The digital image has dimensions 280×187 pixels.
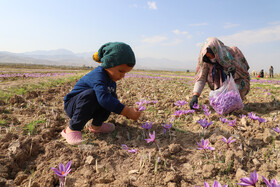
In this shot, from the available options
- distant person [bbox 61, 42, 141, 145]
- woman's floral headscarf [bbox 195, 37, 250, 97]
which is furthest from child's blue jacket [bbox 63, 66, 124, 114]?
woman's floral headscarf [bbox 195, 37, 250, 97]

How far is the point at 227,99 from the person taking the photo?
2938mm

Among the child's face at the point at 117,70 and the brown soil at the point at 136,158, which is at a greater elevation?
the child's face at the point at 117,70

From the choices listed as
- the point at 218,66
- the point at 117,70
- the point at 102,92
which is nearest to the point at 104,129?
the point at 102,92

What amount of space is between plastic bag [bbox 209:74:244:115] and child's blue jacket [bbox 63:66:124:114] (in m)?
1.86

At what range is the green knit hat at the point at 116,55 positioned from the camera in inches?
80.1

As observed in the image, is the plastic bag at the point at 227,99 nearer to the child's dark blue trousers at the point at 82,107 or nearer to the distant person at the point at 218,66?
the distant person at the point at 218,66

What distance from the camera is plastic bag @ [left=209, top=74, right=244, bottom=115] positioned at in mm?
2916

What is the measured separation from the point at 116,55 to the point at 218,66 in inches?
92.1

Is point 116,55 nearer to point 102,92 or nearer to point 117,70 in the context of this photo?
point 117,70

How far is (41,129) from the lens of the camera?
Answer: 2.49 metres

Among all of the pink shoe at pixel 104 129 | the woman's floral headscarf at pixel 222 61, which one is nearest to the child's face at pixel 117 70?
the pink shoe at pixel 104 129

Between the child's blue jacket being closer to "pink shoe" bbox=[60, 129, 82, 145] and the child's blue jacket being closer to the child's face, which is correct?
the child's face

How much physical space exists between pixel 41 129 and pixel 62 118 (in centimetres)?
57

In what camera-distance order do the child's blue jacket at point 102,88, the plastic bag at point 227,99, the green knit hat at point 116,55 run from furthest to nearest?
1. the plastic bag at point 227,99
2. the green knit hat at point 116,55
3. the child's blue jacket at point 102,88
